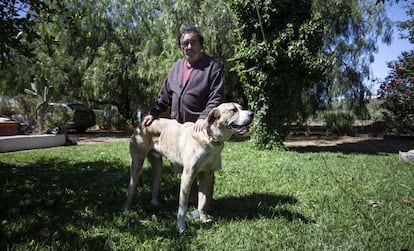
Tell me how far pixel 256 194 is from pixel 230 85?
9417mm

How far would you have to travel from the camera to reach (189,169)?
341 cm

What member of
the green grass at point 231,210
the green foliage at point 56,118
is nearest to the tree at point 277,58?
the green grass at point 231,210

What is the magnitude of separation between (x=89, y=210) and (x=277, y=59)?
22.4 ft

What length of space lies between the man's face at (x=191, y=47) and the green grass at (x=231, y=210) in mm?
1878

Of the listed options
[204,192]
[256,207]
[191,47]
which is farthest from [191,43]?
[256,207]

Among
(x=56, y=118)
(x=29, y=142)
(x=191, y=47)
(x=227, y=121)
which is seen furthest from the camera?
(x=56, y=118)

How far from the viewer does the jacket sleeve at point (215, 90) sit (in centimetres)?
366

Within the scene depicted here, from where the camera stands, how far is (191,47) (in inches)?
147

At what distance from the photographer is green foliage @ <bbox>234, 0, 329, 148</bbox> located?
29.6 feet

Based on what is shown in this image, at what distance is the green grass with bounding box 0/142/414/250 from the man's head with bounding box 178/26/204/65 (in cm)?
189

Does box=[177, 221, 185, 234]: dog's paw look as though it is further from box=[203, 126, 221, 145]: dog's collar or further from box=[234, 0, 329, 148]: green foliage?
box=[234, 0, 329, 148]: green foliage

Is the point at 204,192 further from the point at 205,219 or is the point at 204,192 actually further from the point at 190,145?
the point at 190,145

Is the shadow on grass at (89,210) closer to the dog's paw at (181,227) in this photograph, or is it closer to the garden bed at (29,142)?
the dog's paw at (181,227)

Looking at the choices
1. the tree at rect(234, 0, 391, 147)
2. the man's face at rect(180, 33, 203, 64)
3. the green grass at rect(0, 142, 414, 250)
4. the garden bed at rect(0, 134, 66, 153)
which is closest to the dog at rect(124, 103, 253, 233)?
the green grass at rect(0, 142, 414, 250)
